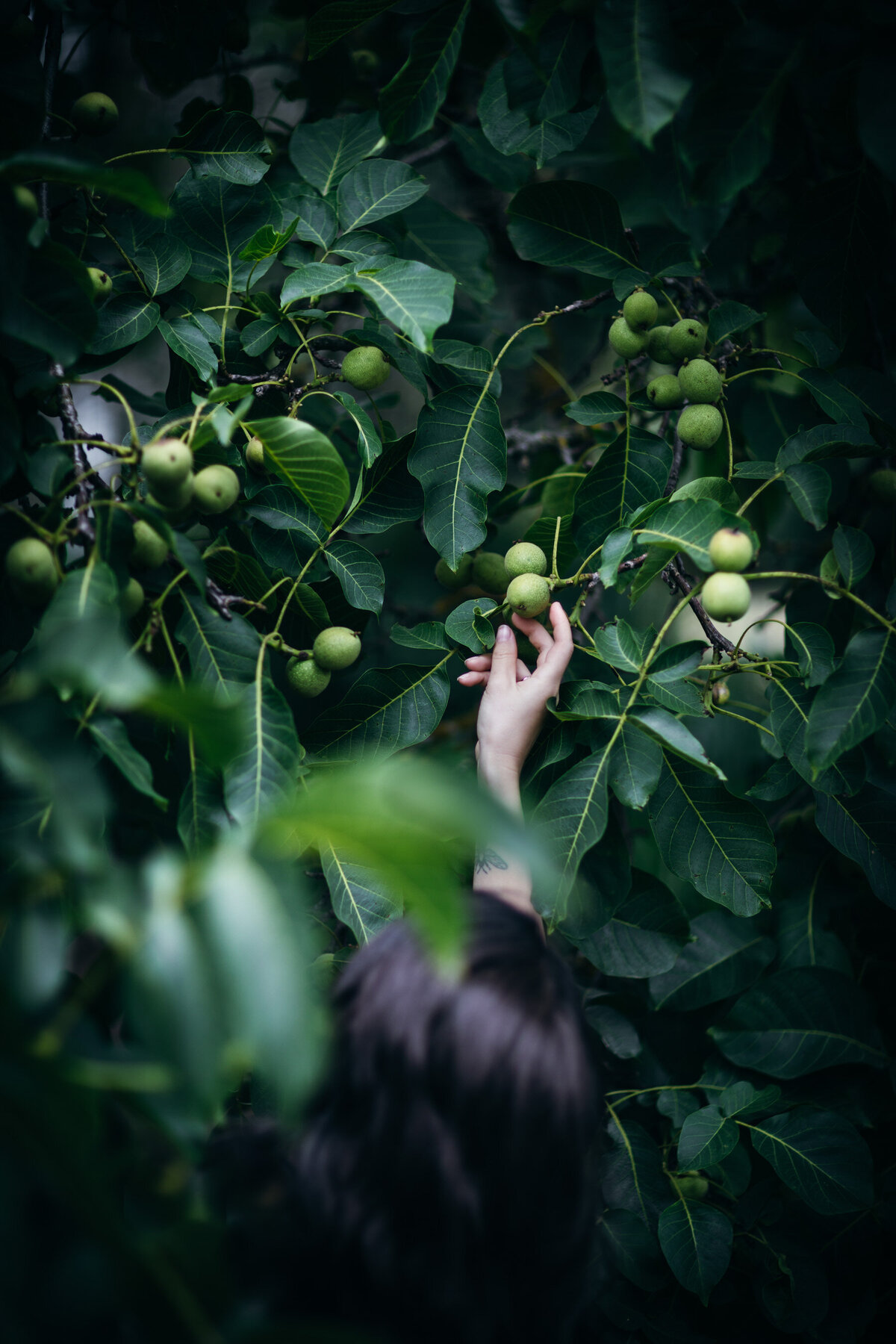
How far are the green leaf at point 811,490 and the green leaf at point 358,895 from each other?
0.74m

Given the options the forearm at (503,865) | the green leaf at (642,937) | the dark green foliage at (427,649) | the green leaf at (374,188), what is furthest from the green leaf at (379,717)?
the green leaf at (374,188)

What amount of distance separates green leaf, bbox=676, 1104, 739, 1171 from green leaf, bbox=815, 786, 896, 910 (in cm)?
41

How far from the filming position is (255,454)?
114 centimetres

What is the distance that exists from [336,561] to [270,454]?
7.5 inches

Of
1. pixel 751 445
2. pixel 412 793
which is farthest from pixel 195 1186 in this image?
pixel 751 445

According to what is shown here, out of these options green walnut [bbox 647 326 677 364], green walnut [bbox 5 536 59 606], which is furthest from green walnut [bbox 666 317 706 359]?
green walnut [bbox 5 536 59 606]

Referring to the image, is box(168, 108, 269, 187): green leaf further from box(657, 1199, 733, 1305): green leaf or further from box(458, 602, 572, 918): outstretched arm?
box(657, 1199, 733, 1305): green leaf

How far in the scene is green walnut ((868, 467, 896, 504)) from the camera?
134 cm

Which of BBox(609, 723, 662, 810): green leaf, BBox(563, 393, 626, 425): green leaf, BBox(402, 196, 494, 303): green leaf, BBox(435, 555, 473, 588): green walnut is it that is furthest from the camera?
BBox(402, 196, 494, 303): green leaf

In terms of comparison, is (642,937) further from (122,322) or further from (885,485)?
(122,322)

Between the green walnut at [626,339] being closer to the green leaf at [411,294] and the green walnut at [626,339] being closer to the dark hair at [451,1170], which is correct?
the green leaf at [411,294]

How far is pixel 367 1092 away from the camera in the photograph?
732 mm

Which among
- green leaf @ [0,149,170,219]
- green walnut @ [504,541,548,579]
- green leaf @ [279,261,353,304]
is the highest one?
green leaf @ [0,149,170,219]

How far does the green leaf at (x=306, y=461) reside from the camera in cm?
95
